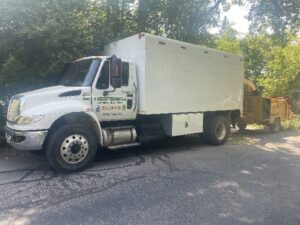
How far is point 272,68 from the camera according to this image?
27.2 metres

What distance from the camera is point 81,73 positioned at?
27.3 feet

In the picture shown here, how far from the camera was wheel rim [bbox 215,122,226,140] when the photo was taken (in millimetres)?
11016

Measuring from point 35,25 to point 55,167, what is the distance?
4.21m

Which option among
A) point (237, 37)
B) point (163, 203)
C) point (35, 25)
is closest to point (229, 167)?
point (163, 203)

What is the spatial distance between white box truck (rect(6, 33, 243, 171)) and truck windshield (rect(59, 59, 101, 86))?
25 millimetres

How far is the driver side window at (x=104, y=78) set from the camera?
26.2ft

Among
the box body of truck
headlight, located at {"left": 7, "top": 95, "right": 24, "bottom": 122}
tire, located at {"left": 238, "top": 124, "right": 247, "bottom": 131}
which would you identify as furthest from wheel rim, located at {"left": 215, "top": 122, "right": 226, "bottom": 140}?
headlight, located at {"left": 7, "top": 95, "right": 24, "bottom": 122}

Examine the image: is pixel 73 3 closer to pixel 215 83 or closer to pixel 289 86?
pixel 215 83

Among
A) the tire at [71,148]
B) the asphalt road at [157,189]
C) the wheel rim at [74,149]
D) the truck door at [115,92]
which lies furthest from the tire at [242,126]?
the wheel rim at [74,149]

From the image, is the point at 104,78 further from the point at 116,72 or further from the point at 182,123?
the point at 182,123

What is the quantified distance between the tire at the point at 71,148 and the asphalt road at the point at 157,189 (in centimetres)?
27

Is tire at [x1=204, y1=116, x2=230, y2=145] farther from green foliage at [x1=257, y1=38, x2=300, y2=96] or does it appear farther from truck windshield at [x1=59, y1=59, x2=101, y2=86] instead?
green foliage at [x1=257, y1=38, x2=300, y2=96]

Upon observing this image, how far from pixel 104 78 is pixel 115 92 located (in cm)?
48

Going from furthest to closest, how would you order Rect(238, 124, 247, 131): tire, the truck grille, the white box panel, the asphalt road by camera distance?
Rect(238, 124, 247, 131): tire, the white box panel, the truck grille, the asphalt road
